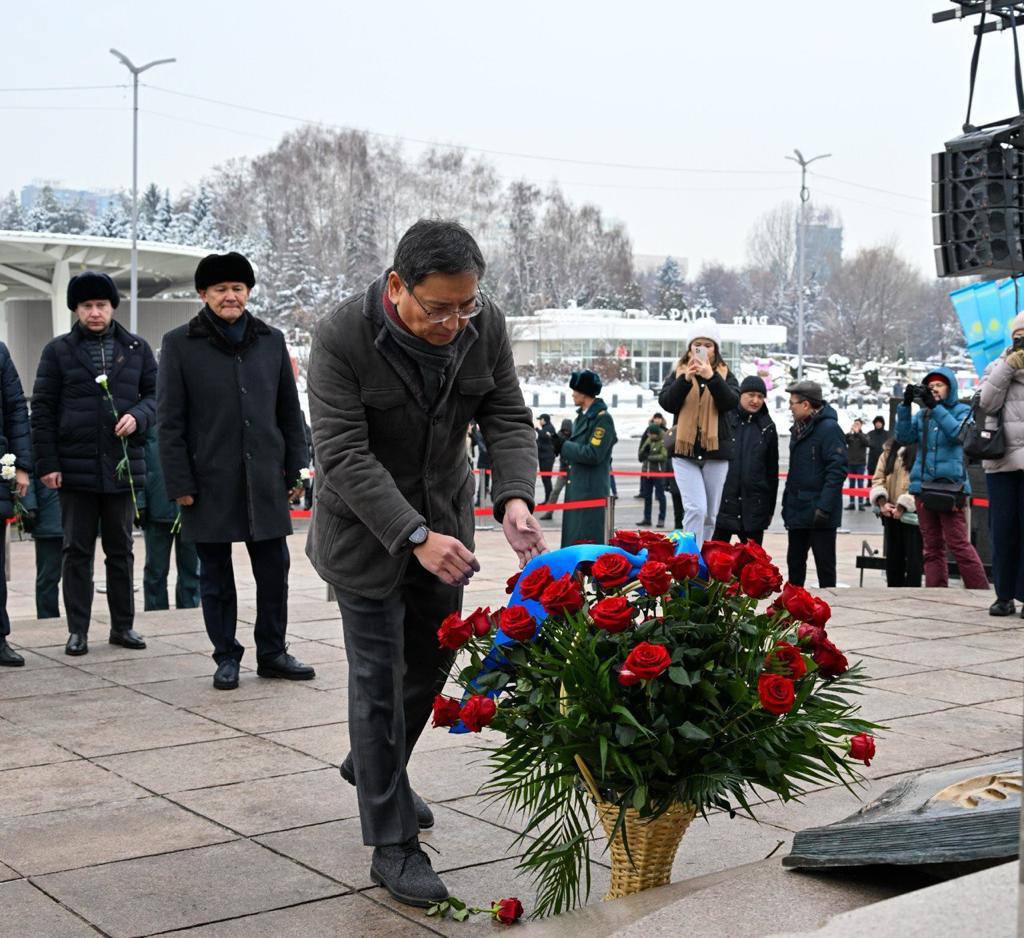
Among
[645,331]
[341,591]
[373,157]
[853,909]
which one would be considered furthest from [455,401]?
[645,331]

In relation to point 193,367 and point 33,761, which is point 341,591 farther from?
point 193,367

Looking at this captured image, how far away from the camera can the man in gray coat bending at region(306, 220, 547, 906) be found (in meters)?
3.86

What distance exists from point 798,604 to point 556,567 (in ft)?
1.99

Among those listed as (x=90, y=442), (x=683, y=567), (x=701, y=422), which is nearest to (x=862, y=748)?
(x=683, y=567)

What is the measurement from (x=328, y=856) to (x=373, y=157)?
7377 cm

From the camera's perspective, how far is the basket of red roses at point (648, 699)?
11.1ft

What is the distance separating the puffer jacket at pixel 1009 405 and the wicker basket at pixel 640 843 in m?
5.98

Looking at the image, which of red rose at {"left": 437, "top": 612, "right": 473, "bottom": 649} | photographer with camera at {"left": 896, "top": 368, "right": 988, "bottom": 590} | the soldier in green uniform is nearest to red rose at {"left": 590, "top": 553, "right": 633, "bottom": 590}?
red rose at {"left": 437, "top": 612, "right": 473, "bottom": 649}

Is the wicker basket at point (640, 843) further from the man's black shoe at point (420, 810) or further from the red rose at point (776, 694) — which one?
the man's black shoe at point (420, 810)

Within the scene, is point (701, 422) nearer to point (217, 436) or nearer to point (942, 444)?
point (942, 444)

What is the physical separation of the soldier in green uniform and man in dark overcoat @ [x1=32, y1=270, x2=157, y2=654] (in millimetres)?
4409

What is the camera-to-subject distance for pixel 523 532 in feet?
13.1

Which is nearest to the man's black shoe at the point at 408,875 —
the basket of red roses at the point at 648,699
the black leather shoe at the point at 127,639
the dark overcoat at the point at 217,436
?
the basket of red roses at the point at 648,699

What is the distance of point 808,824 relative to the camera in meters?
4.67
